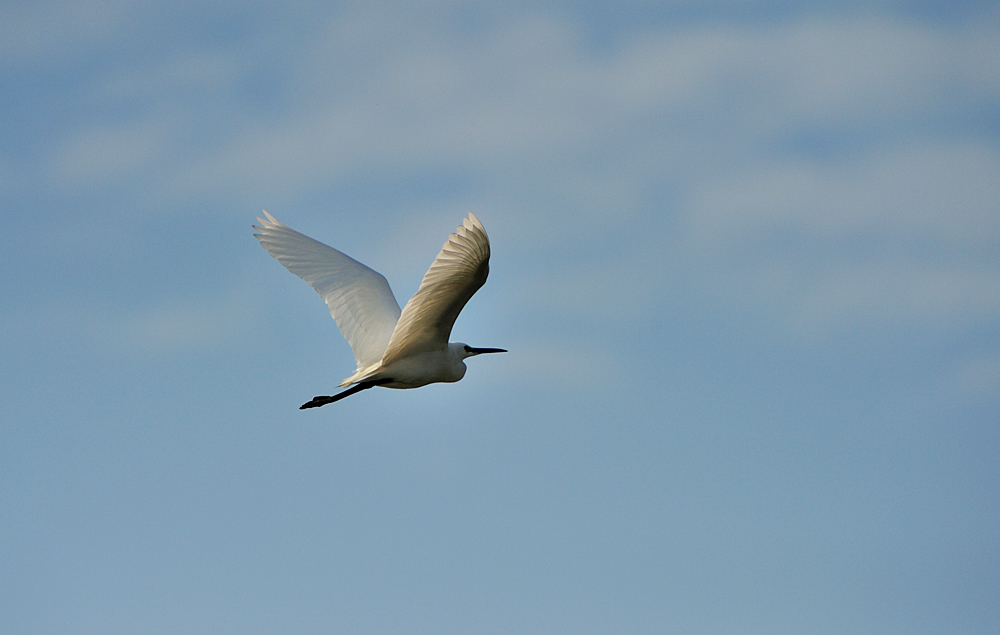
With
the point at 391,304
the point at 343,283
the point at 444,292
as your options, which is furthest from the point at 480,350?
the point at 444,292

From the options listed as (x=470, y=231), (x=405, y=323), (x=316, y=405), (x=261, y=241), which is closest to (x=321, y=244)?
(x=261, y=241)

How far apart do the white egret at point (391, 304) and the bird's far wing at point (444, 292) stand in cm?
1

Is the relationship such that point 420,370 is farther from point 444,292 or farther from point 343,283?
point 343,283

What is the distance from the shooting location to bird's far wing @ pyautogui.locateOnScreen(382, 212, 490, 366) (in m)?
10.4

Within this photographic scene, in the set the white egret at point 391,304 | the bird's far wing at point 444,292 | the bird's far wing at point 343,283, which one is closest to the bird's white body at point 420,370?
the white egret at point 391,304

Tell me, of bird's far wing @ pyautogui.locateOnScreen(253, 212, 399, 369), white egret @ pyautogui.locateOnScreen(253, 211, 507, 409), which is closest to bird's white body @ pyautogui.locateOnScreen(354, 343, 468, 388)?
white egret @ pyautogui.locateOnScreen(253, 211, 507, 409)

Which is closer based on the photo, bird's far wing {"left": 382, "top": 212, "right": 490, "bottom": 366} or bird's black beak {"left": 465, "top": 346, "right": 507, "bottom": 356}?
bird's far wing {"left": 382, "top": 212, "right": 490, "bottom": 366}

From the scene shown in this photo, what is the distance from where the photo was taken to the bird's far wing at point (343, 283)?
1488cm

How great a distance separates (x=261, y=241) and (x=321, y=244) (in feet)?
3.09

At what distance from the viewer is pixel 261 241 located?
1523 centimetres

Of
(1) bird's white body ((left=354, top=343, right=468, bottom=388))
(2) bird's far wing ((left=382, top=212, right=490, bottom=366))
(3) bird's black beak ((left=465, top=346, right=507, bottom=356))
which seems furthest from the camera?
(3) bird's black beak ((left=465, top=346, right=507, bottom=356))

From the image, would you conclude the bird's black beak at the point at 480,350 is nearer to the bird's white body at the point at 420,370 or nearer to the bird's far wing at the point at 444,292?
the bird's white body at the point at 420,370

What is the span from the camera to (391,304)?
1523 centimetres

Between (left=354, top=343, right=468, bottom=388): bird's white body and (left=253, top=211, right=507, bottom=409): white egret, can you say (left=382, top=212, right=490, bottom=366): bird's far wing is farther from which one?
(left=354, top=343, right=468, bottom=388): bird's white body
